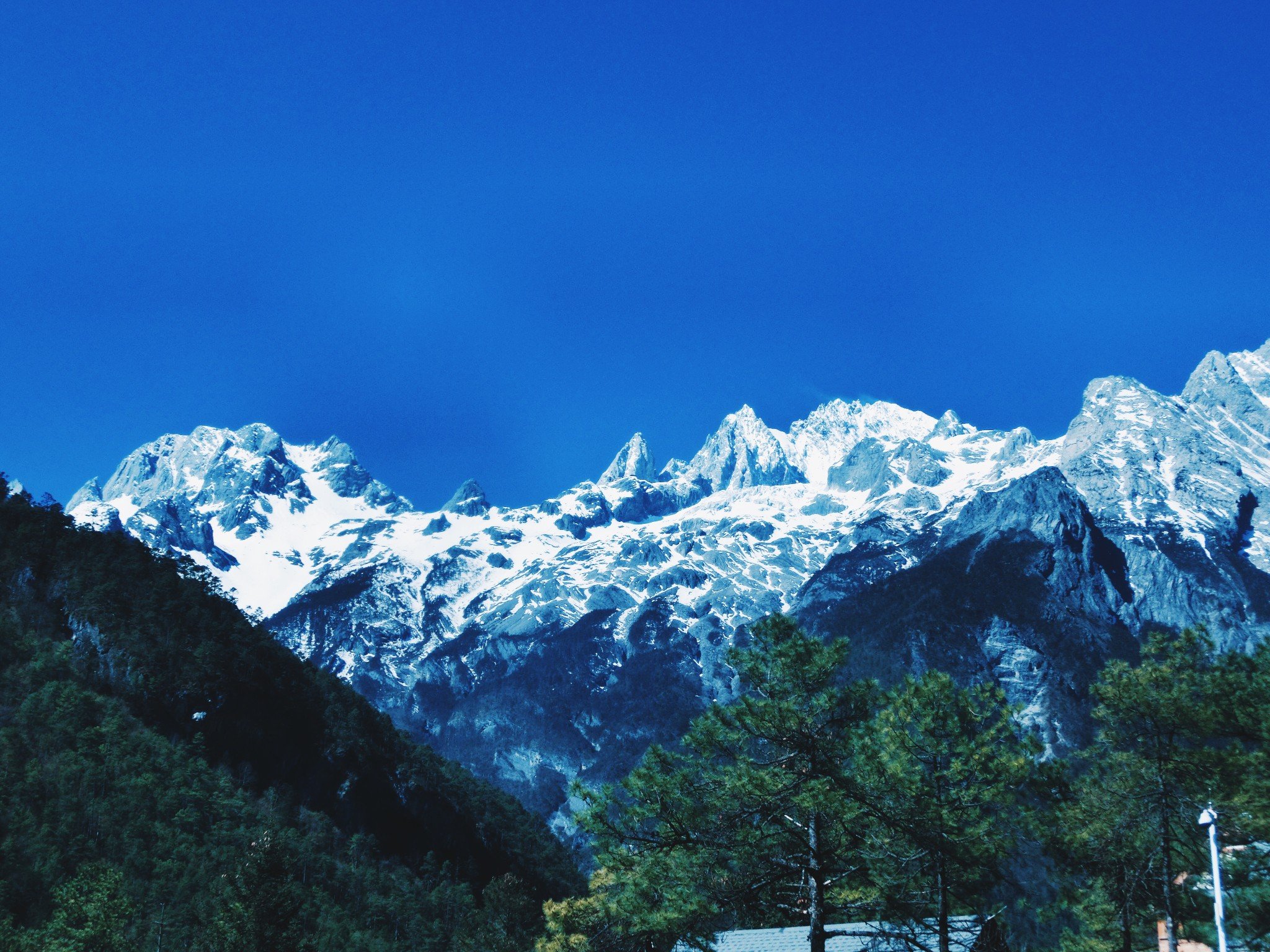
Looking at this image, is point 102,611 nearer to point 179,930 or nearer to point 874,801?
point 179,930

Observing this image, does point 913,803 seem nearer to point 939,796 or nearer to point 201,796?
point 939,796

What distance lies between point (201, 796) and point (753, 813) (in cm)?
8521

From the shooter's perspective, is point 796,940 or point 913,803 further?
point 796,940

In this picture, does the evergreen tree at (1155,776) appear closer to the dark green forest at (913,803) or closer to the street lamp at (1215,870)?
the dark green forest at (913,803)

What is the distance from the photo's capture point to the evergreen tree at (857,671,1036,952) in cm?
2428

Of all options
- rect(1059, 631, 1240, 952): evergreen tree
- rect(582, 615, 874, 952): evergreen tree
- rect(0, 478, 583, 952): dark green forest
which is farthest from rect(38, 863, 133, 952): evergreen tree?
rect(1059, 631, 1240, 952): evergreen tree

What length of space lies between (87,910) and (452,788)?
84.3 metres

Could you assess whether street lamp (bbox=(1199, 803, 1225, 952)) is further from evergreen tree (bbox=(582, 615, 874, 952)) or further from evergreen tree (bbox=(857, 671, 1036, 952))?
evergreen tree (bbox=(582, 615, 874, 952))

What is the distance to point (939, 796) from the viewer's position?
27.0 m

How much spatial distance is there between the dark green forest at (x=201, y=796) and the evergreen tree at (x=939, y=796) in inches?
1602

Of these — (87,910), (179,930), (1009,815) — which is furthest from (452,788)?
(1009,815)

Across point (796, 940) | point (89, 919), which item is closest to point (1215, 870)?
point (796, 940)

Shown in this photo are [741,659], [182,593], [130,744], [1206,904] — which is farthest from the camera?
[182,593]

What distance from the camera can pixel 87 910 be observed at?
56750 mm
